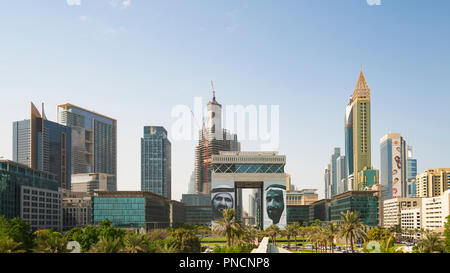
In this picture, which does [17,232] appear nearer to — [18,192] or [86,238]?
[86,238]

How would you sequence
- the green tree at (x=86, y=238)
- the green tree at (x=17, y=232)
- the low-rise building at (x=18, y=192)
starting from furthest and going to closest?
1. the low-rise building at (x=18, y=192)
2. the green tree at (x=86, y=238)
3. the green tree at (x=17, y=232)

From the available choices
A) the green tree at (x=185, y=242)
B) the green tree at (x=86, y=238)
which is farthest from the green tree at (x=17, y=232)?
the green tree at (x=185, y=242)

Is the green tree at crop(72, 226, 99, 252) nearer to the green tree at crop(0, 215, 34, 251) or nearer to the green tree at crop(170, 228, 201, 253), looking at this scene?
the green tree at crop(0, 215, 34, 251)

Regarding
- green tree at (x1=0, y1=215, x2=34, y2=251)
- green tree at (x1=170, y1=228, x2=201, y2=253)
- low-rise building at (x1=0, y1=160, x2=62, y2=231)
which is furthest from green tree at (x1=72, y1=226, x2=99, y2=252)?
low-rise building at (x1=0, y1=160, x2=62, y2=231)

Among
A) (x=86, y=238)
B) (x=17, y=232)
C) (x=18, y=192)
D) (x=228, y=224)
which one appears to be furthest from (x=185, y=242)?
(x=18, y=192)

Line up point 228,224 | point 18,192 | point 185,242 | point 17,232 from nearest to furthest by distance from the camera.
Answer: point 228,224 → point 17,232 → point 185,242 → point 18,192

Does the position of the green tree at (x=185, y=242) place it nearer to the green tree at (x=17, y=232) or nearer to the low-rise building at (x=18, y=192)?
the green tree at (x=17, y=232)
